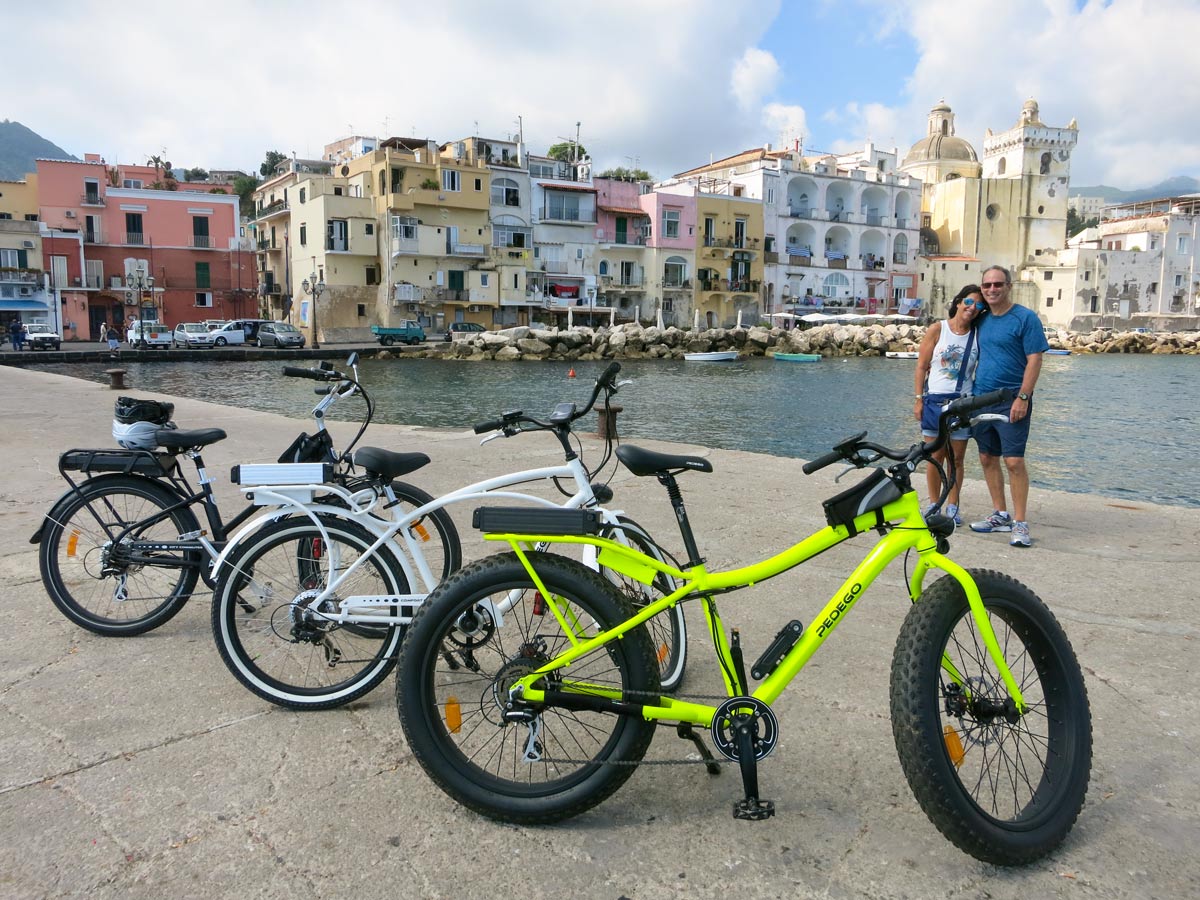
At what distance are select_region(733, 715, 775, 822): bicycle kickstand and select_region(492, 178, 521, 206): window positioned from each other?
5885 cm

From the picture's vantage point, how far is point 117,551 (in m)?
3.87

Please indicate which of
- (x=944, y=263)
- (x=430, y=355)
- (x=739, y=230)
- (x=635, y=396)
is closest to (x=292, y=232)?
(x=430, y=355)

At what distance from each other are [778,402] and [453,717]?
85.8 ft

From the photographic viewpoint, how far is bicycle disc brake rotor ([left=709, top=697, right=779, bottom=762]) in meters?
2.43

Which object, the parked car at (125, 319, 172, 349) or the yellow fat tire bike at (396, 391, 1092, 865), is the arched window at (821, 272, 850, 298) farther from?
the yellow fat tire bike at (396, 391, 1092, 865)

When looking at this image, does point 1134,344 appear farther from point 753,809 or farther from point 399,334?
point 753,809

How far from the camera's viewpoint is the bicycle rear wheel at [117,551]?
3.86 metres

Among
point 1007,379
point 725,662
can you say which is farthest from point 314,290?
point 725,662

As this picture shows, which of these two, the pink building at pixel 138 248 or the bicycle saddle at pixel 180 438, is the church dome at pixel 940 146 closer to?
the pink building at pixel 138 248

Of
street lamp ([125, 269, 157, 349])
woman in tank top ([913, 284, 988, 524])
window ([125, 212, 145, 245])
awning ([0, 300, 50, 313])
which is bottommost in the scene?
woman in tank top ([913, 284, 988, 524])

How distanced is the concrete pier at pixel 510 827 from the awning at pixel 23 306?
52.3 meters

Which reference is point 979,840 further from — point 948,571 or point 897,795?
point 948,571

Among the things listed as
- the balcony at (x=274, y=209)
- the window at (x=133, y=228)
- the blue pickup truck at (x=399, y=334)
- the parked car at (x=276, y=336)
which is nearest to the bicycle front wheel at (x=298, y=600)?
the parked car at (x=276, y=336)

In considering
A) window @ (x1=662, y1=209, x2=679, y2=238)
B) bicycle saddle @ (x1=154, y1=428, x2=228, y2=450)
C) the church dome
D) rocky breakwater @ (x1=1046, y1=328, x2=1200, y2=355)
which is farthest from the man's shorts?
the church dome
